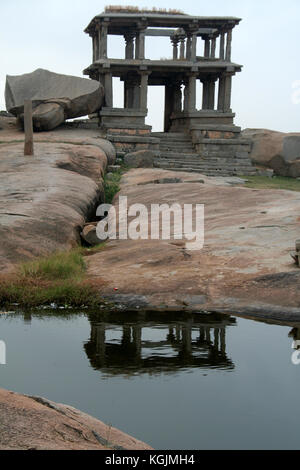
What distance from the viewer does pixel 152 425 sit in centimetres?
359

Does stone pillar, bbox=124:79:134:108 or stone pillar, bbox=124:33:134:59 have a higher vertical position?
stone pillar, bbox=124:33:134:59

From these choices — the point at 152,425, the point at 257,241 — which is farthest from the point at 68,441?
the point at 257,241

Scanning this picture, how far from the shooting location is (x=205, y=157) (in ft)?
70.7

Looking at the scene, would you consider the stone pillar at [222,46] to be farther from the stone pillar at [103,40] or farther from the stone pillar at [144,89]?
the stone pillar at [103,40]

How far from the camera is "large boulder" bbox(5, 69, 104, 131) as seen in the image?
20906mm

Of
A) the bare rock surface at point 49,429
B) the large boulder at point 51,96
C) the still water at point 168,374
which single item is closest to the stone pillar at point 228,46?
the large boulder at point 51,96

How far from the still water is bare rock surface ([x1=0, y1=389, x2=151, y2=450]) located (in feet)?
1.58

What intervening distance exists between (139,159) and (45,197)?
10109 mm

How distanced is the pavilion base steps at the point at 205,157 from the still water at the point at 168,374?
48.0 feet

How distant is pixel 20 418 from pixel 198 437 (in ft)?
3.92

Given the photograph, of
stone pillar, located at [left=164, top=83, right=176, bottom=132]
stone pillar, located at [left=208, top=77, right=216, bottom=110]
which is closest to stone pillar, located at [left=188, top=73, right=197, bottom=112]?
stone pillar, located at [left=208, top=77, right=216, bottom=110]

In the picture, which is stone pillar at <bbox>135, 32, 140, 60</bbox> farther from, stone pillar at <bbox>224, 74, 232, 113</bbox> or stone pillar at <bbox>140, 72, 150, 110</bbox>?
stone pillar at <bbox>224, 74, 232, 113</bbox>
